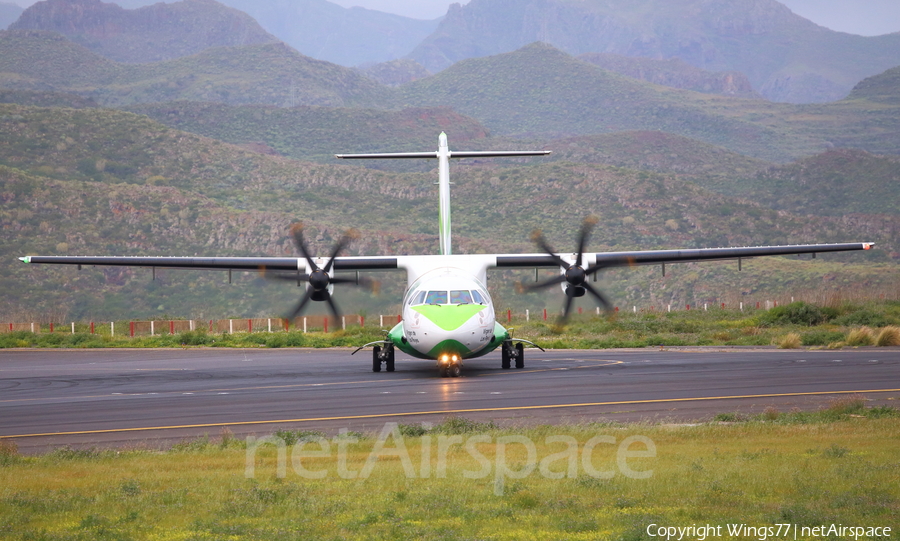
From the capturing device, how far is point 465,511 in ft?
29.5

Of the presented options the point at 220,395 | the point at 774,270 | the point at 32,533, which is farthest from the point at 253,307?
the point at 32,533

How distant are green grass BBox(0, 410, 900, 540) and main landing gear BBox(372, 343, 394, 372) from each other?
13.6 m

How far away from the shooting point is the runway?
16.2 m

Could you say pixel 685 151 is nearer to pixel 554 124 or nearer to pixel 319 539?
pixel 554 124

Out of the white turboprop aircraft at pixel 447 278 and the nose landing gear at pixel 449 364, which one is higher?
the white turboprop aircraft at pixel 447 278

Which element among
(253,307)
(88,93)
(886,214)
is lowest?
(253,307)

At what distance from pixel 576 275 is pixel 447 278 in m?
3.76

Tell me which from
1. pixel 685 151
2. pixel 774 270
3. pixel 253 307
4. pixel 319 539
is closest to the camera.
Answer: pixel 319 539

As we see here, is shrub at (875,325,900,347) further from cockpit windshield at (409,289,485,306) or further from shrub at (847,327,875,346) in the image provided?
cockpit windshield at (409,289,485,306)

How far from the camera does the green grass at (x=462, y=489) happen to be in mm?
8500

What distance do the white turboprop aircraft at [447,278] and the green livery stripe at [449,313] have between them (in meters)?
0.02

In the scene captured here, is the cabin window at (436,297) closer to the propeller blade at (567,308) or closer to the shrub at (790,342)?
the propeller blade at (567,308)

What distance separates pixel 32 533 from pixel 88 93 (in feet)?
611

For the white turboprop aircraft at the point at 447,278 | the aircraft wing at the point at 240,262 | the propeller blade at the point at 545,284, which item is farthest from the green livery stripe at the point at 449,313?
the aircraft wing at the point at 240,262
